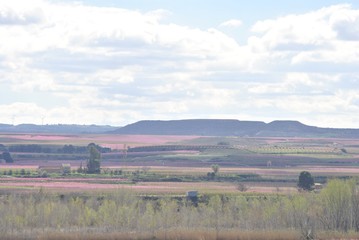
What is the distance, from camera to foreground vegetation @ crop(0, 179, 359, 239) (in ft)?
234

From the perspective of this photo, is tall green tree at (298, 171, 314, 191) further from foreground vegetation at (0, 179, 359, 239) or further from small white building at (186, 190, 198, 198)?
foreground vegetation at (0, 179, 359, 239)

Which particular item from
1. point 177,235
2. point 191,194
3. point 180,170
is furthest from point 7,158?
point 177,235

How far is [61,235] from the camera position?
70.6 meters

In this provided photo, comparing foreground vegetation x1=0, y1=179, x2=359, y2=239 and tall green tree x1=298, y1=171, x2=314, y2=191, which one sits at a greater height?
tall green tree x1=298, y1=171, x2=314, y2=191

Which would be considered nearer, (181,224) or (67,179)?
(181,224)

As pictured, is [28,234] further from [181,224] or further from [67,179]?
[67,179]

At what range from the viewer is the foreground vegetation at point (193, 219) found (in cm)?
7125

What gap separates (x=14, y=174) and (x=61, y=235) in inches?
2582

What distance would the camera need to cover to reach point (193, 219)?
7706cm

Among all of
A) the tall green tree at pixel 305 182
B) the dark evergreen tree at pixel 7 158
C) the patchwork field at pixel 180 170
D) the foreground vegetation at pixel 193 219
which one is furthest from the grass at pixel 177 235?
the dark evergreen tree at pixel 7 158

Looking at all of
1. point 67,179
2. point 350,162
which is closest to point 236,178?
point 67,179

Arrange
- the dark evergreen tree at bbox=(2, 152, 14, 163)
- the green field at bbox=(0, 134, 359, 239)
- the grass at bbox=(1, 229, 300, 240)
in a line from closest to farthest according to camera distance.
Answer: the grass at bbox=(1, 229, 300, 240) < the green field at bbox=(0, 134, 359, 239) < the dark evergreen tree at bbox=(2, 152, 14, 163)

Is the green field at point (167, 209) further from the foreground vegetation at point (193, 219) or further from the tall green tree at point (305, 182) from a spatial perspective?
the tall green tree at point (305, 182)

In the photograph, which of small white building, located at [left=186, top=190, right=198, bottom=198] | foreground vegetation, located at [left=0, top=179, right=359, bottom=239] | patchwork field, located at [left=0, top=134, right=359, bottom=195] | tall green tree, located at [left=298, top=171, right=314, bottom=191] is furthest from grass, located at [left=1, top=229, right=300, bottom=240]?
Answer: tall green tree, located at [left=298, top=171, right=314, bottom=191]
